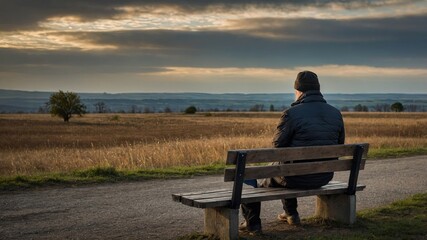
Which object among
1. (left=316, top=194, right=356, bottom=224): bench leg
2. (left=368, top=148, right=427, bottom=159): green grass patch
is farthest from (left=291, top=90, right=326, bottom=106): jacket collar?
(left=368, top=148, right=427, bottom=159): green grass patch

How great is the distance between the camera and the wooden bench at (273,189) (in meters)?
6.52

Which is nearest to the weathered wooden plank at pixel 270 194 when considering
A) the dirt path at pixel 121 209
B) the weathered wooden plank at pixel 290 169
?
the weathered wooden plank at pixel 290 169

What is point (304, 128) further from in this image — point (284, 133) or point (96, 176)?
point (96, 176)

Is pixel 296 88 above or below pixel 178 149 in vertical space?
above

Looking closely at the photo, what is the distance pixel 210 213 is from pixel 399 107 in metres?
130

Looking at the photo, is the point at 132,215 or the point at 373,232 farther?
the point at 132,215

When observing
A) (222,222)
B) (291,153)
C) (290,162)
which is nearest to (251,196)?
(222,222)

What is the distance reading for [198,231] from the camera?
7.56m

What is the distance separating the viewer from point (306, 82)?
288 inches

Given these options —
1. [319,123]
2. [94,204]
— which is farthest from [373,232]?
[94,204]

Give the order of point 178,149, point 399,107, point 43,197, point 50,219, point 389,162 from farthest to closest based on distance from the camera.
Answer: point 399,107 → point 178,149 → point 389,162 → point 43,197 → point 50,219

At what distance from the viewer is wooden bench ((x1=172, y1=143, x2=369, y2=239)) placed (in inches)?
257

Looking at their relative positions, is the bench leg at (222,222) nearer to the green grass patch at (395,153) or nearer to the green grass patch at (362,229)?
the green grass patch at (362,229)

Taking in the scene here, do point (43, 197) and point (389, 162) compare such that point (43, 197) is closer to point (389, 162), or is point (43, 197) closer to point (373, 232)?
point (373, 232)
